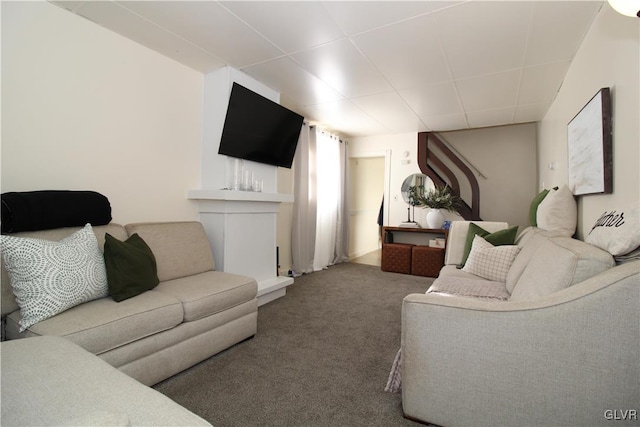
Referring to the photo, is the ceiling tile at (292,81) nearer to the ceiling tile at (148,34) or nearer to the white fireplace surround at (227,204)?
the white fireplace surround at (227,204)

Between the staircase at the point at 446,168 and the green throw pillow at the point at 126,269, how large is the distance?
4.34m

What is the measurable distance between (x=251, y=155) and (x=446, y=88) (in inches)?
88.2

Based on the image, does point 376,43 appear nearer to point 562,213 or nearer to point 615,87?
point 615,87

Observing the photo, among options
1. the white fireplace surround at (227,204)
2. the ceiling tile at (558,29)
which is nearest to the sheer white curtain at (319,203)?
the white fireplace surround at (227,204)

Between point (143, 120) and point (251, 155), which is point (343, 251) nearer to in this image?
point (251, 155)

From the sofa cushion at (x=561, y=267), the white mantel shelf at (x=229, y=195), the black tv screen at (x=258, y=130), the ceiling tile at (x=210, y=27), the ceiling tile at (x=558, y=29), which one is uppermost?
the ceiling tile at (x=210, y=27)

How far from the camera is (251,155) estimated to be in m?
3.03

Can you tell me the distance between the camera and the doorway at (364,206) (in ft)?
20.5

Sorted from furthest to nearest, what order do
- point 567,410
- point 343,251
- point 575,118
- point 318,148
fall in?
point 343,251 → point 318,148 → point 575,118 → point 567,410

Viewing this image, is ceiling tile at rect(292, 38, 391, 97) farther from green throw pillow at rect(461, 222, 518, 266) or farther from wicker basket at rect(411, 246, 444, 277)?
wicker basket at rect(411, 246, 444, 277)

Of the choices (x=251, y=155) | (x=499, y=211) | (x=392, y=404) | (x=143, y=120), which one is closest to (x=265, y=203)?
(x=251, y=155)

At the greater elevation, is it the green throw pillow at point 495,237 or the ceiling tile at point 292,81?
the ceiling tile at point 292,81

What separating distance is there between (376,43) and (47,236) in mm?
2597

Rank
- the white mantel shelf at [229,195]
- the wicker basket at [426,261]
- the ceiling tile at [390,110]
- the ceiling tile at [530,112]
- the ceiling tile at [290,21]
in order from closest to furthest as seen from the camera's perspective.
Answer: the ceiling tile at [290,21]
the white mantel shelf at [229,195]
the ceiling tile at [390,110]
the ceiling tile at [530,112]
the wicker basket at [426,261]
